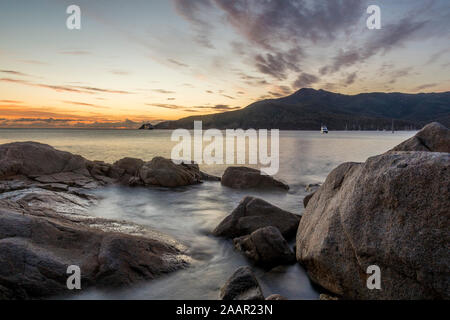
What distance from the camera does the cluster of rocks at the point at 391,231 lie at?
3.63 metres

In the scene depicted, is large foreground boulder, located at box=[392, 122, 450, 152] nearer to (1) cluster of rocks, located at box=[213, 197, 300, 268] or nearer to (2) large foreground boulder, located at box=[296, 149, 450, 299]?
(1) cluster of rocks, located at box=[213, 197, 300, 268]

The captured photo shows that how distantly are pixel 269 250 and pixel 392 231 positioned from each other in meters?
2.80

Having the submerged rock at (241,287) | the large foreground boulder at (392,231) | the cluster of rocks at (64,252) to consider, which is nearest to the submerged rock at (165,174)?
the cluster of rocks at (64,252)

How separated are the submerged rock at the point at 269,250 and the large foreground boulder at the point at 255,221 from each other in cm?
123

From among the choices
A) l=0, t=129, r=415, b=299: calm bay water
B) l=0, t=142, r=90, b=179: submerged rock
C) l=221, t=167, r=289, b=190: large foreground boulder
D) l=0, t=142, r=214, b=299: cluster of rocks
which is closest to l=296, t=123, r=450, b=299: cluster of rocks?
l=0, t=129, r=415, b=299: calm bay water

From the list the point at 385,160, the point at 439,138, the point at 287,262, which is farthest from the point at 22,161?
the point at 439,138

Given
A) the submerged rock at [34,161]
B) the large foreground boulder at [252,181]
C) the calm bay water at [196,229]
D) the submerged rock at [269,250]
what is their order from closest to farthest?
the calm bay water at [196,229]
the submerged rock at [269,250]
the submerged rock at [34,161]
the large foreground boulder at [252,181]

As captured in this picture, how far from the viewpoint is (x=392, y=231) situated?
3934mm

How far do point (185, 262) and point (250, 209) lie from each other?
2.63 m

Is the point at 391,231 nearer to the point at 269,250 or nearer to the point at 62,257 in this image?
the point at 269,250

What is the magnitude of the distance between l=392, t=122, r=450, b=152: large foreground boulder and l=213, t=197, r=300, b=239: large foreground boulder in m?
3.96

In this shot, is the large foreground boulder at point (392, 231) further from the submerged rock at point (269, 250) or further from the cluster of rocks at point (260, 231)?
the cluster of rocks at point (260, 231)

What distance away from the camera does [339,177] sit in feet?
18.9
